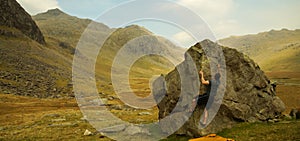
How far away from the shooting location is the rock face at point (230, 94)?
2645 centimetres

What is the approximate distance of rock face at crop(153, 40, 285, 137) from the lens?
26.5 meters

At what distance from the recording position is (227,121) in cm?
2630

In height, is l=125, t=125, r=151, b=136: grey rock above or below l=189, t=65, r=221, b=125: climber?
below

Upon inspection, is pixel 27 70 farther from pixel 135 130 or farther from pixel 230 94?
pixel 230 94

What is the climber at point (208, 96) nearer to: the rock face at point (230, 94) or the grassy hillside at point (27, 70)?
the rock face at point (230, 94)

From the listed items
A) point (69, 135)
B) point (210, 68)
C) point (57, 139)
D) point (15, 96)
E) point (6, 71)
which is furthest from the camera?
point (6, 71)

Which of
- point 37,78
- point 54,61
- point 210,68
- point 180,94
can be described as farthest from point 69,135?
point 54,61

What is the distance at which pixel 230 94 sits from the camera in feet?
89.8

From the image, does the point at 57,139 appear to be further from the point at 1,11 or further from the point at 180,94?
the point at 1,11

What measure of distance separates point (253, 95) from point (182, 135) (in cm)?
909

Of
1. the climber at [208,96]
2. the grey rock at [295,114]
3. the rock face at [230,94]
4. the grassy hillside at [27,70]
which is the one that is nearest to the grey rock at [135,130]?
the rock face at [230,94]

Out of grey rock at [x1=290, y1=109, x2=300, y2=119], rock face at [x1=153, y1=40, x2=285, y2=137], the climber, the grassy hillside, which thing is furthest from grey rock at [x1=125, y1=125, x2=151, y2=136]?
the grassy hillside

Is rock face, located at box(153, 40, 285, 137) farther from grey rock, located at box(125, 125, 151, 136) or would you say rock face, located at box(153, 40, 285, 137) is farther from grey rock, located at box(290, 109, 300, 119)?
grey rock, located at box(125, 125, 151, 136)

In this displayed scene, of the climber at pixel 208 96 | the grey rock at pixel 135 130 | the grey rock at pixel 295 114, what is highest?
the climber at pixel 208 96
